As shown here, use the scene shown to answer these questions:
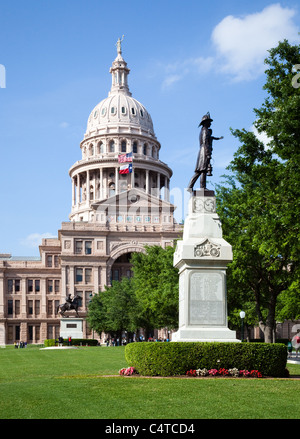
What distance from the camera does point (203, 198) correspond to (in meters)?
21.0

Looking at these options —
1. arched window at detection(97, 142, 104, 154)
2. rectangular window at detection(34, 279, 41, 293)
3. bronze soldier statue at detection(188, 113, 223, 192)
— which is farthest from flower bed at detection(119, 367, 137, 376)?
arched window at detection(97, 142, 104, 154)

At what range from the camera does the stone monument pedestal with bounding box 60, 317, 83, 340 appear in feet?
245

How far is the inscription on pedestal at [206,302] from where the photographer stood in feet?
65.1

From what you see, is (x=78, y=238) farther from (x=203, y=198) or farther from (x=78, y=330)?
(x=203, y=198)

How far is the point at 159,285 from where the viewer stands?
5328cm

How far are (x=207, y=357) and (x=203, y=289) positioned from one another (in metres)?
2.29

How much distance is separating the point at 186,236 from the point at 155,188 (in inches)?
4863

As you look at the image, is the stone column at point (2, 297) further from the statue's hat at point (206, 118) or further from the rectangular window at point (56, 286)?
the statue's hat at point (206, 118)

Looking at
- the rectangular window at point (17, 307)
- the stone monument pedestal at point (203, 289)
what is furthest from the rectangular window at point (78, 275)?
the stone monument pedestal at point (203, 289)

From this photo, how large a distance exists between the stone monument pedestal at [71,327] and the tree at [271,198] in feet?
126

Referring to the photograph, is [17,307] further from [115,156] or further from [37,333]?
[115,156]

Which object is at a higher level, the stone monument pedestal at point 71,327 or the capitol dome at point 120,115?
the capitol dome at point 120,115
